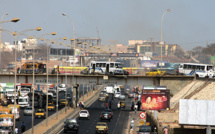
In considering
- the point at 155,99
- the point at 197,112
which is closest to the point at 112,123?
the point at 155,99

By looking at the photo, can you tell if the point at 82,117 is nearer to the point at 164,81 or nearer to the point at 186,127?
the point at 164,81

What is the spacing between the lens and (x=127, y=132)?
5828 centimetres

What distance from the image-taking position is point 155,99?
5869 cm

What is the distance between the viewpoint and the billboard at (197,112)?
44281 millimetres

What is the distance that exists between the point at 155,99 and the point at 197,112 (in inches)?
562

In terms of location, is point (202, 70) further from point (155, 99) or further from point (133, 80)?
point (155, 99)

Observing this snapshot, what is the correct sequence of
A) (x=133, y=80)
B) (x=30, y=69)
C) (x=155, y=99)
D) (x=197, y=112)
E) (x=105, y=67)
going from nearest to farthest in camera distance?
(x=197, y=112)
(x=155, y=99)
(x=133, y=80)
(x=105, y=67)
(x=30, y=69)

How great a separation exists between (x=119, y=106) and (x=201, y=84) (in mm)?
18239

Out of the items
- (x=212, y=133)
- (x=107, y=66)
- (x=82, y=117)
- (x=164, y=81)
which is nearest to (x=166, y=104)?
(x=212, y=133)

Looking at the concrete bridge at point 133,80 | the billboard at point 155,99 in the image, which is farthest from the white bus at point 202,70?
the billboard at point 155,99

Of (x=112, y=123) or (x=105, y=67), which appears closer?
(x=112, y=123)

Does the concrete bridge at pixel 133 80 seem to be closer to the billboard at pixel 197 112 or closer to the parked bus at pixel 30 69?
the parked bus at pixel 30 69

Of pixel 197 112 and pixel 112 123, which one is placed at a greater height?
pixel 197 112

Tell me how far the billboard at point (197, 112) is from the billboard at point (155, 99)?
12.9 meters
